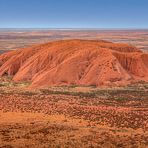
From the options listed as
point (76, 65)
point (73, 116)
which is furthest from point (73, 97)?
point (76, 65)

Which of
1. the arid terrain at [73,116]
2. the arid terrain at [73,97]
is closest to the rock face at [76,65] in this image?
the arid terrain at [73,97]

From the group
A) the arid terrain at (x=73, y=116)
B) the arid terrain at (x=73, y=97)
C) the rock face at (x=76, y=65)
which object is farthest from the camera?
the rock face at (x=76, y=65)

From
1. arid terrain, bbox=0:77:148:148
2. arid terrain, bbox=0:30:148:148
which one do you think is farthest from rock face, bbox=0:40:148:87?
arid terrain, bbox=0:77:148:148

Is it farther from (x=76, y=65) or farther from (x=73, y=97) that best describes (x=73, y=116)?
(x=76, y=65)

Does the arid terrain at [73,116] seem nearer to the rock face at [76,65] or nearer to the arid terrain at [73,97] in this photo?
the arid terrain at [73,97]

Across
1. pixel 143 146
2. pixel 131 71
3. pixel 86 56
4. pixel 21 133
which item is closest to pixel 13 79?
pixel 86 56

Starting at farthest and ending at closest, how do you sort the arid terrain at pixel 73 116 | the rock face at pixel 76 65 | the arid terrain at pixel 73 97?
the rock face at pixel 76 65
the arid terrain at pixel 73 97
the arid terrain at pixel 73 116

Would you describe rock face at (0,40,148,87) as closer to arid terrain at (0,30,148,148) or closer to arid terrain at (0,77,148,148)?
arid terrain at (0,30,148,148)

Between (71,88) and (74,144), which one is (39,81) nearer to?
(71,88)
